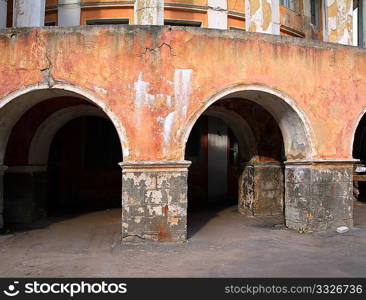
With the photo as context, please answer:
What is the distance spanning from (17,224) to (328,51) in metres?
7.61

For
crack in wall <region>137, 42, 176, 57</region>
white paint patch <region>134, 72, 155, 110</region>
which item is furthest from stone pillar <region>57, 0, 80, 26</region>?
white paint patch <region>134, 72, 155, 110</region>

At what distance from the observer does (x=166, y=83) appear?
6.90 m

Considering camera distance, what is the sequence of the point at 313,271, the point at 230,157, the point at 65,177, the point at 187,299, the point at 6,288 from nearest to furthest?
1. the point at 187,299
2. the point at 6,288
3. the point at 313,271
4. the point at 65,177
5. the point at 230,157

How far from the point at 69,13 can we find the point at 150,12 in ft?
10.1

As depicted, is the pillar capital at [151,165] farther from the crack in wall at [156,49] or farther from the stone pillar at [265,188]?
the stone pillar at [265,188]

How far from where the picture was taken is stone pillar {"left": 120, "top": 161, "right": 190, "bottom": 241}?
6.75m

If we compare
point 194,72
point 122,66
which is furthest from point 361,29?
point 122,66

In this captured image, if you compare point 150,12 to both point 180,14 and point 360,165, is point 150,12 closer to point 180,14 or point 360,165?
point 180,14

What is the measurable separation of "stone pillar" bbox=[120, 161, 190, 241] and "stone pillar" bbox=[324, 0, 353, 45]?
911 centimetres

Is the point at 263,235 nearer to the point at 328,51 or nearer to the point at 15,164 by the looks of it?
the point at 328,51

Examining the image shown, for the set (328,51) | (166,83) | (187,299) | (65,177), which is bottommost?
(187,299)

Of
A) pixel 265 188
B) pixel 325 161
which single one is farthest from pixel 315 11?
pixel 325 161

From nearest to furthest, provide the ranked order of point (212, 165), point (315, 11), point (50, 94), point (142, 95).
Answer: point (142, 95) < point (50, 94) < point (212, 165) < point (315, 11)

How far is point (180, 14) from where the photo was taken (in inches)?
478
